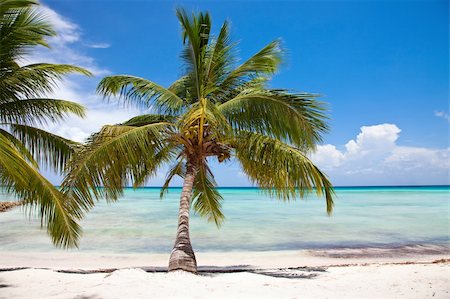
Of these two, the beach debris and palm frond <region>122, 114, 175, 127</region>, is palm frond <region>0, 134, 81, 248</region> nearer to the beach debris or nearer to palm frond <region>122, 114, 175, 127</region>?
palm frond <region>122, 114, 175, 127</region>

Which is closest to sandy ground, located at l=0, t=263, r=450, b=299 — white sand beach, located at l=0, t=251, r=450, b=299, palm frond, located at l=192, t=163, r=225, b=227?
white sand beach, located at l=0, t=251, r=450, b=299

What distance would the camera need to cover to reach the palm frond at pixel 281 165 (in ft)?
22.4

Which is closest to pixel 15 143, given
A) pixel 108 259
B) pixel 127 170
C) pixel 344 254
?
pixel 127 170

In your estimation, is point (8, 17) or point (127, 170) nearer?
point (8, 17)

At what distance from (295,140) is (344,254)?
6.95 m

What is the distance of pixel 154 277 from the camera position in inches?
264

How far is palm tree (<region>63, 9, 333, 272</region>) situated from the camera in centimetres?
644

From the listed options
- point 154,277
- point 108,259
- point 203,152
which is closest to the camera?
point 154,277

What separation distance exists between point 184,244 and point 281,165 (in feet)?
7.91

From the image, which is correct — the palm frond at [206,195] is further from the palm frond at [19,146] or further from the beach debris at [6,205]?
the beach debris at [6,205]

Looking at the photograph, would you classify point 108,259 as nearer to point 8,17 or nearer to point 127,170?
point 127,170

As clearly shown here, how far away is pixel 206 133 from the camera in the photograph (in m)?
7.73

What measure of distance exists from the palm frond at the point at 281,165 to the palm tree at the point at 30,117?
128 inches

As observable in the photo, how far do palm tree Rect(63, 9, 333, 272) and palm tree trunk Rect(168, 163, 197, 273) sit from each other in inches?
0.7
